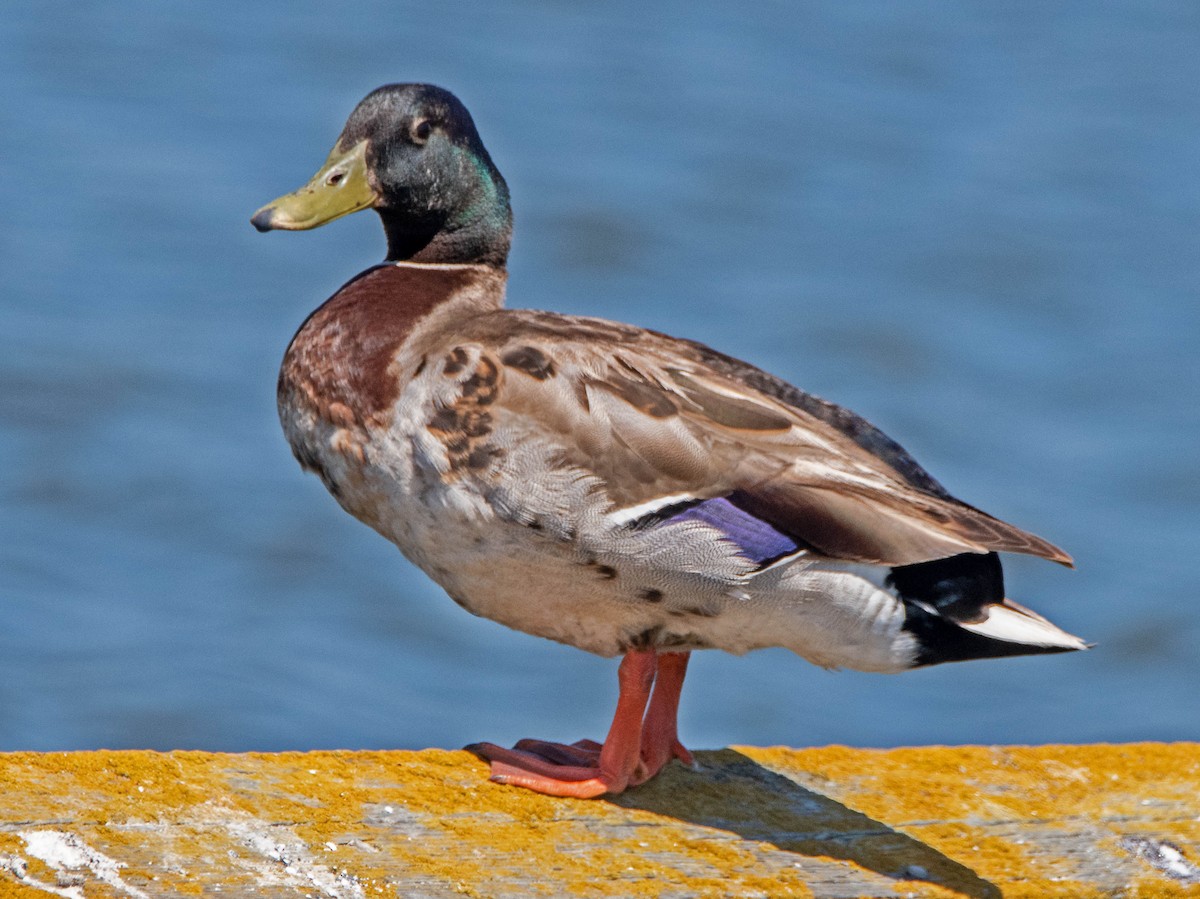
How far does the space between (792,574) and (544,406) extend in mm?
594

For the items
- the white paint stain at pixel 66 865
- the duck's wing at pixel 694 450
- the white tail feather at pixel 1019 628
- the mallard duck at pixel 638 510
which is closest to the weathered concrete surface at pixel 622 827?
the white paint stain at pixel 66 865

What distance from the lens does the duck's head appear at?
16.1ft

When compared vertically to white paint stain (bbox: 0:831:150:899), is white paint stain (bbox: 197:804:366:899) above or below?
above

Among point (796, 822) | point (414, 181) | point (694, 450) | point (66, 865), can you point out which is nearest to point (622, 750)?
point (796, 822)

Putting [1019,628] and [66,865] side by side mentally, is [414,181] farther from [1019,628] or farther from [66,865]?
[66,865]

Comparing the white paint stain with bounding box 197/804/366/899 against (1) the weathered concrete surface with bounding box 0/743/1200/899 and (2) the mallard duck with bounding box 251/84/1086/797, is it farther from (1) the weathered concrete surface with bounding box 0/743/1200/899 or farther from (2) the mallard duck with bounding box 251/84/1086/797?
(2) the mallard duck with bounding box 251/84/1086/797

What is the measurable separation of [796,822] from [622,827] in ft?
1.10

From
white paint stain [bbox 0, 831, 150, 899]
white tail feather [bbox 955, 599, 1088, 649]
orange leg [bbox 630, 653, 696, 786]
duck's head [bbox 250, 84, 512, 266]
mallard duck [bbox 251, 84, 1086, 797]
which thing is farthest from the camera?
duck's head [bbox 250, 84, 512, 266]

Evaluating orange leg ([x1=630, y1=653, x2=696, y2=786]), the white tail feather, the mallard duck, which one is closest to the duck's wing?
the mallard duck

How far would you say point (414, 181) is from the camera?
495cm

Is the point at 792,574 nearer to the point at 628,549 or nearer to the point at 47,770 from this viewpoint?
the point at 628,549

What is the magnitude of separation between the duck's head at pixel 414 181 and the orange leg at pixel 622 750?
1131 mm

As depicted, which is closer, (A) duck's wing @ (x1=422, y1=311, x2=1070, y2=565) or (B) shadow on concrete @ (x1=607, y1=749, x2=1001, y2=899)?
(B) shadow on concrete @ (x1=607, y1=749, x2=1001, y2=899)

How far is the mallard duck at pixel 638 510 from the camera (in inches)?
165
